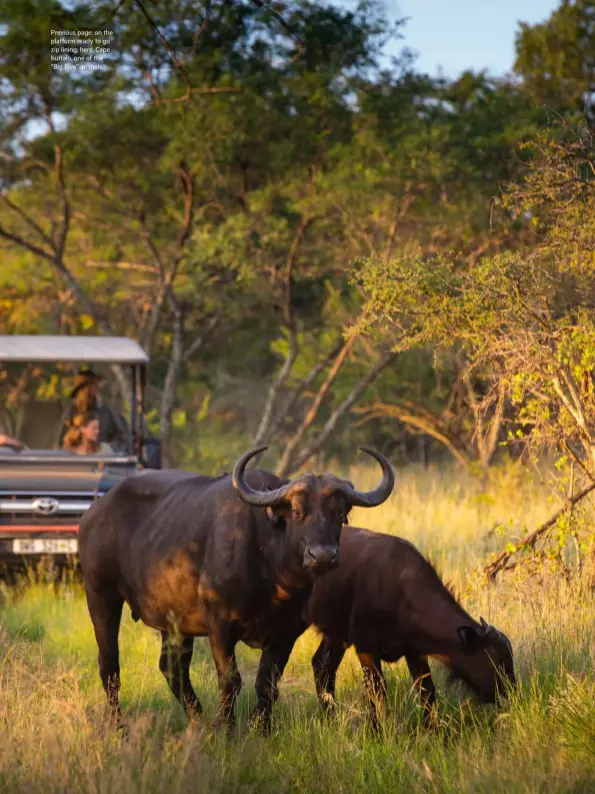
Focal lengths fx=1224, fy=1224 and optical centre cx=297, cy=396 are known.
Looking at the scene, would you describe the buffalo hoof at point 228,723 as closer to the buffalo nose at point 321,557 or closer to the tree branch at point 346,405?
the buffalo nose at point 321,557

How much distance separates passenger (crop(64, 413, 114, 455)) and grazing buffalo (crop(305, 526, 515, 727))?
4879mm

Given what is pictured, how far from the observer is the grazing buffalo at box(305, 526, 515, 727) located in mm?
6703

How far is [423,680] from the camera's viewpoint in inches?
277

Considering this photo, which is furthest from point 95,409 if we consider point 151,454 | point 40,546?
point 40,546

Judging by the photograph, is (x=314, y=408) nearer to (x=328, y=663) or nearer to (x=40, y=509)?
(x=40, y=509)

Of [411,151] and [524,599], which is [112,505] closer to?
[524,599]

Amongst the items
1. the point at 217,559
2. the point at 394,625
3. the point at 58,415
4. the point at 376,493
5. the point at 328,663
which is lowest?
the point at 328,663

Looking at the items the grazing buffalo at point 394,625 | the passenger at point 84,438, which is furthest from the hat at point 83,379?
the grazing buffalo at point 394,625

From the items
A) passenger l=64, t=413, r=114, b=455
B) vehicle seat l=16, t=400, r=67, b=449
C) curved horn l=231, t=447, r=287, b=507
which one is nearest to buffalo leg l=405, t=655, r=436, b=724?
curved horn l=231, t=447, r=287, b=507

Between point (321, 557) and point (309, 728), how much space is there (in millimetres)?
1013

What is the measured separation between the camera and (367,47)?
1720cm

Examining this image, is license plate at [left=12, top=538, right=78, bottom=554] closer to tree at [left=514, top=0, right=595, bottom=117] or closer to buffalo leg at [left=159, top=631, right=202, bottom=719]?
buffalo leg at [left=159, top=631, right=202, bottom=719]

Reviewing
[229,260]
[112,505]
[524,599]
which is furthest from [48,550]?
[229,260]

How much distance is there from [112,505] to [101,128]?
10761mm
